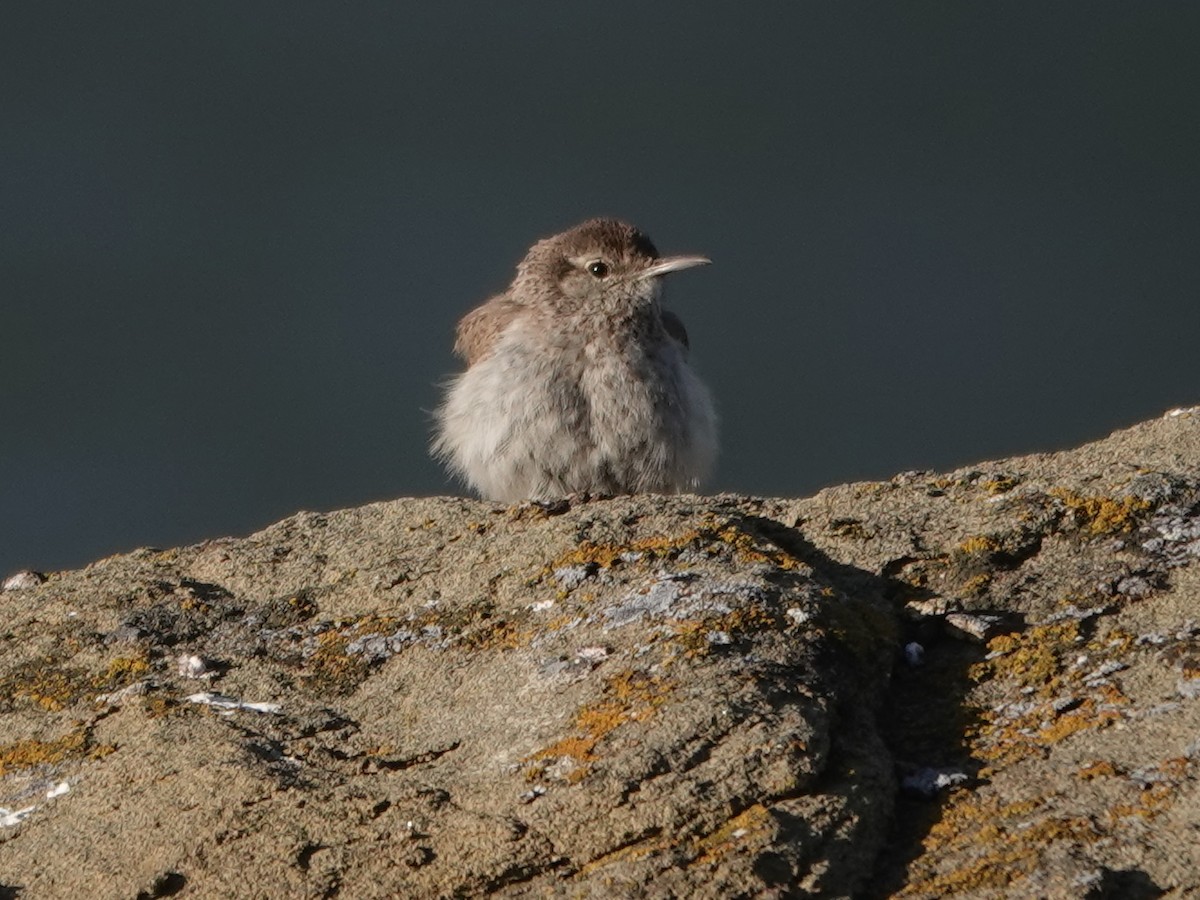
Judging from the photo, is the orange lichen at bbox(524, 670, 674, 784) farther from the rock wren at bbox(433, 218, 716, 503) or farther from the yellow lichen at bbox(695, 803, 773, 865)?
the rock wren at bbox(433, 218, 716, 503)

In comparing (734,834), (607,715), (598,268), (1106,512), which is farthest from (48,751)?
(598,268)

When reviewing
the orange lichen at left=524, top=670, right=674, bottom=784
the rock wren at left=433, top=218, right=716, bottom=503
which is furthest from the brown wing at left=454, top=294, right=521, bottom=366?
the orange lichen at left=524, top=670, right=674, bottom=784

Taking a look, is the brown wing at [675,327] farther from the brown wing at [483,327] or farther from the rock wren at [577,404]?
the brown wing at [483,327]

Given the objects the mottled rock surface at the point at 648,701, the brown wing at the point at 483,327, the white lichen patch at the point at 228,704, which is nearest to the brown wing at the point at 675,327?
the brown wing at the point at 483,327

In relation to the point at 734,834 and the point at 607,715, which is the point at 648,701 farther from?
the point at 734,834

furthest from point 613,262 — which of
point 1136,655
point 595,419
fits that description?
point 1136,655

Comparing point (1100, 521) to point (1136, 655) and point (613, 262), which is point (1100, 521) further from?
point (613, 262)
